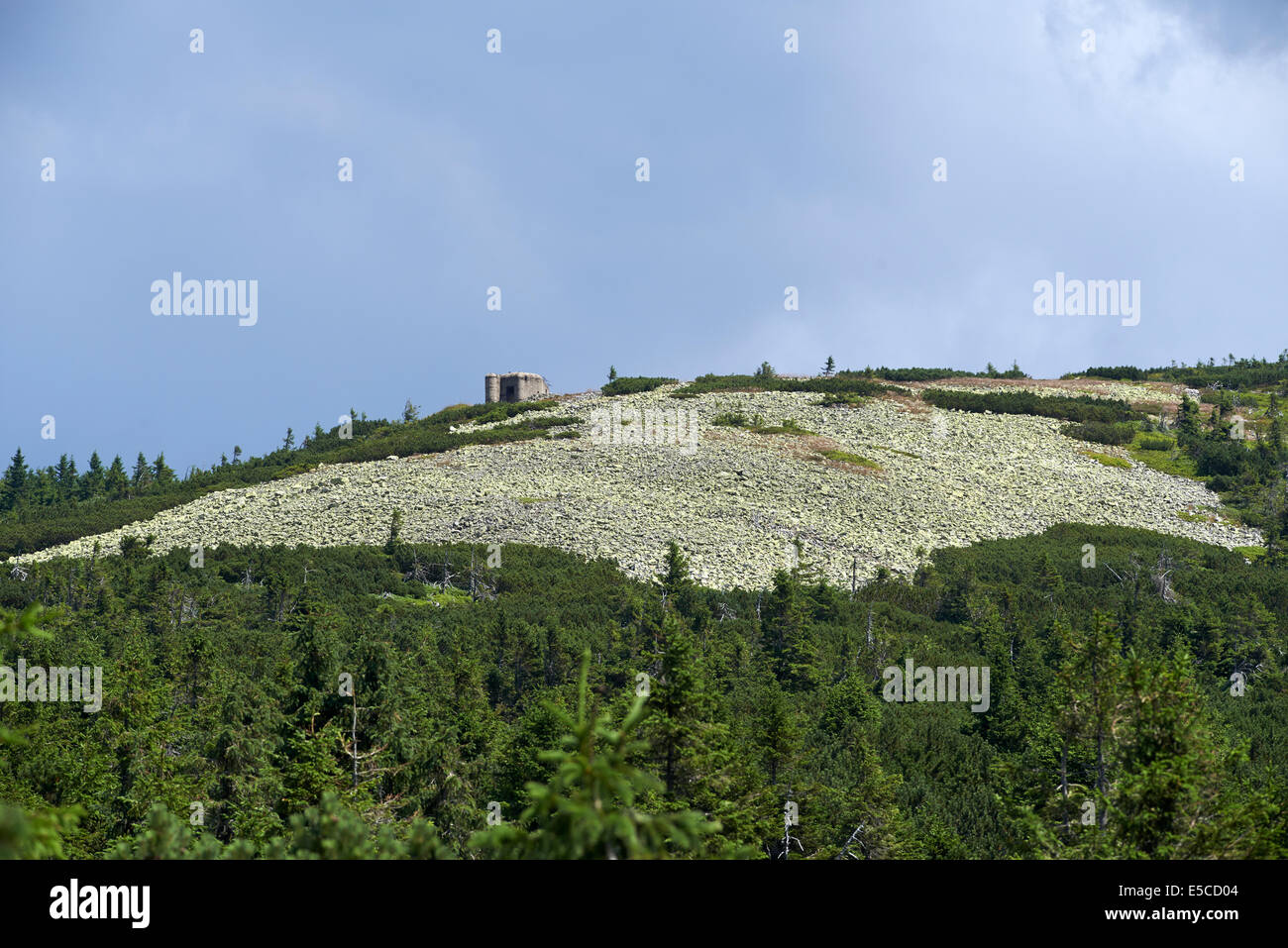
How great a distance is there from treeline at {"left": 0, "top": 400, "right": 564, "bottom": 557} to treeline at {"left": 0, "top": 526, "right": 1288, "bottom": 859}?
17952 millimetres

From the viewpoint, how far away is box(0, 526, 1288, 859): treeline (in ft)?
46.8

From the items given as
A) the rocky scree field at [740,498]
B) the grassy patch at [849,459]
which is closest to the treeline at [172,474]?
the rocky scree field at [740,498]

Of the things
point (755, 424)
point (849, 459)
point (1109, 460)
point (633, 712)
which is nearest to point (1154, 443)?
point (1109, 460)

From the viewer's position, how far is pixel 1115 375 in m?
120

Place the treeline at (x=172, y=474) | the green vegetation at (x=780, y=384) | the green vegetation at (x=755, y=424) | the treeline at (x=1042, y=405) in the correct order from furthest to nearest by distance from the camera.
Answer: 1. the green vegetation at (x=780, y=384)
2. the treeline at (x=1042, y=405)
3. the green vegetation at (x=755, y=424)
4. the treeline at (x=172, y=474)

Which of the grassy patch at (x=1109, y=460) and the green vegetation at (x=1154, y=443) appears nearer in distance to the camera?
the grassy patch at (x=1109, y=460)

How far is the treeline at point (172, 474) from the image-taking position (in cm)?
7544

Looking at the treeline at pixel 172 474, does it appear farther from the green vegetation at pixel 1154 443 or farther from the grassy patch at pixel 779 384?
the green vegetation at pixel 1154 443

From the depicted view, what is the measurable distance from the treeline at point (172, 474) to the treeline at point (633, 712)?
18.0 metres

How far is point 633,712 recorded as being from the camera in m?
6.19

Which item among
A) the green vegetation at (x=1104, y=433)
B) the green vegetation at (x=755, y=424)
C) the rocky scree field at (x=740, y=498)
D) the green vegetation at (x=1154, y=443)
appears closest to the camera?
the rocky scree field at (x=740, y=498)

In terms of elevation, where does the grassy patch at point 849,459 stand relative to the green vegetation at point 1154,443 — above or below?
below

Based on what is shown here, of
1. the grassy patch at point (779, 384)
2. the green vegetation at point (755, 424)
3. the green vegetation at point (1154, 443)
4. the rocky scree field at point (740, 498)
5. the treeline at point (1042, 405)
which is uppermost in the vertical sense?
the grassy patch at point (779, 384)
